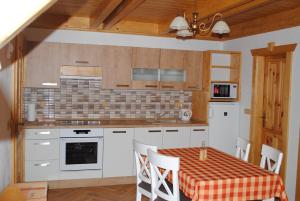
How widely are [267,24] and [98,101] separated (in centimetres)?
282

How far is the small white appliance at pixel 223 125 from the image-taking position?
17.3 feet

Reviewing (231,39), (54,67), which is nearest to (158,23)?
(231,39)

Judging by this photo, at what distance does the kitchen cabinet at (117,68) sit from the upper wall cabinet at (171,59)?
0.55 m

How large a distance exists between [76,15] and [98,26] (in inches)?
14.4

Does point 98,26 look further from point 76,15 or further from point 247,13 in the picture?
point 247,13

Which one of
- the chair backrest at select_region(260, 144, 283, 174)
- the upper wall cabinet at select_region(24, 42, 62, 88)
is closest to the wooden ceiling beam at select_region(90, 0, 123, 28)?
the upper wall cabinet at select_region(24, 42, 62, 88)

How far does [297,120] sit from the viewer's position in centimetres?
402

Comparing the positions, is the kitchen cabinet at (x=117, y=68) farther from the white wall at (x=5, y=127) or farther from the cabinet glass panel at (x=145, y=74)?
the white wall at (x=5, y=127)

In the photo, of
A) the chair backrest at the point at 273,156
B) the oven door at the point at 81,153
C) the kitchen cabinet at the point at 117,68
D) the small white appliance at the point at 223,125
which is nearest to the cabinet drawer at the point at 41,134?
the oven door at the point at 81,153

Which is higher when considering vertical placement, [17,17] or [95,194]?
[17,17]

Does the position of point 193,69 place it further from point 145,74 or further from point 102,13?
point 102,13

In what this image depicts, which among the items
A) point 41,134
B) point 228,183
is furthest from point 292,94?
point 41,134

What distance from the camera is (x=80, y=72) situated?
4895 mm

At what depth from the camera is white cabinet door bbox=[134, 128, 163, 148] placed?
4910 mm
